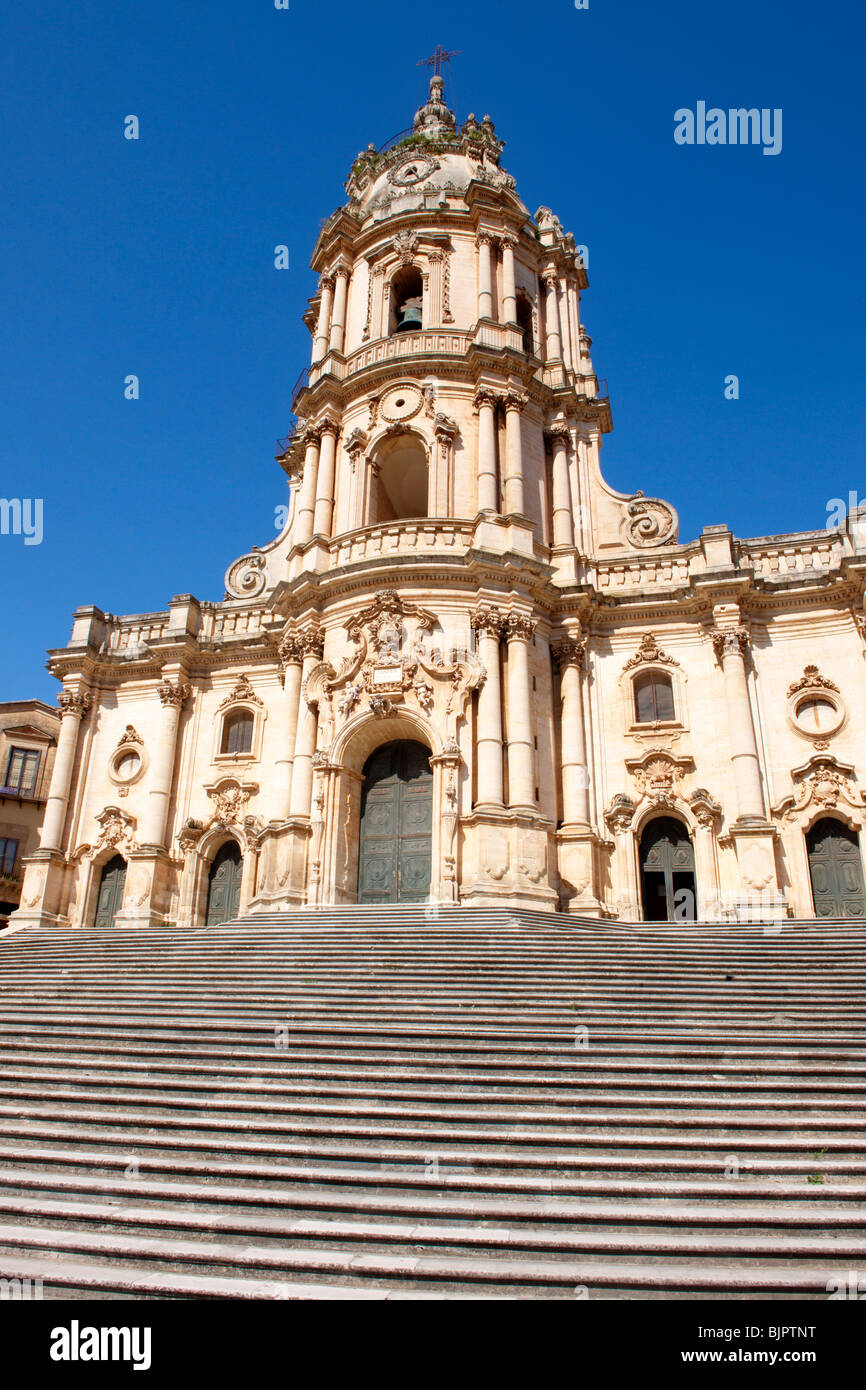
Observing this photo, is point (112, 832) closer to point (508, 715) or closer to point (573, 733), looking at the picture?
point (508, 715)

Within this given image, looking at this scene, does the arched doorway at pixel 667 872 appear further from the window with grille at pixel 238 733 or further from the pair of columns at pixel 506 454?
the window with grille at pixel 238 733

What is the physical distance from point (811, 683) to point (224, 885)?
56.5 ft

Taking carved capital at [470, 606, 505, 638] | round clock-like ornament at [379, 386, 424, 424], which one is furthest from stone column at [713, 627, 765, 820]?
round clock-like ornament at [379, 386, 424, 424]

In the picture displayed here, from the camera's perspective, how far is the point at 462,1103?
9.59m

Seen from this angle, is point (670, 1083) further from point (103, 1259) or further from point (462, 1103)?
point (103, 1259)

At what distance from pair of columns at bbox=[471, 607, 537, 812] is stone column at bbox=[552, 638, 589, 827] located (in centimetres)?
173

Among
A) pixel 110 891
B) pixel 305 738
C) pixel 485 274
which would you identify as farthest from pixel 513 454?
pixel 110 891

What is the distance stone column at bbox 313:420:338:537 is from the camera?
89.2 feet

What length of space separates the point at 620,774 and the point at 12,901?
2605 cm

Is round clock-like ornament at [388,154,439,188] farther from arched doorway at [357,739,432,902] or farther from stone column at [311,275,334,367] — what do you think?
arched doorway at [357,739,432,902]

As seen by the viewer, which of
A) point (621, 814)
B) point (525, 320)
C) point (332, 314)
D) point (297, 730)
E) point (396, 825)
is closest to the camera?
point (396, 825)

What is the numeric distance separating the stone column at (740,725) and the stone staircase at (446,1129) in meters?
7.44

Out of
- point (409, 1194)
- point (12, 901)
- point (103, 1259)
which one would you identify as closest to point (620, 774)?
point (409, 1194)

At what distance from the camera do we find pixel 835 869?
72.9 ft
